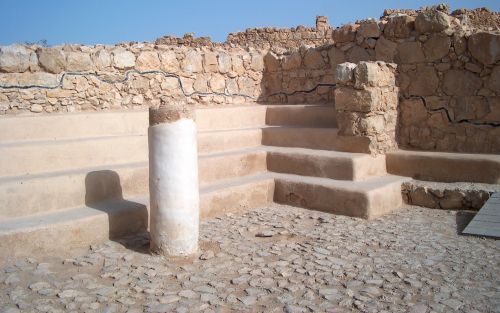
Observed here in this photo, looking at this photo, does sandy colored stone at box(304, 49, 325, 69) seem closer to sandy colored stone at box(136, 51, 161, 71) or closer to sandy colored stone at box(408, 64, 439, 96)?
sandy colored stone at box(408, 64, 439, 96)

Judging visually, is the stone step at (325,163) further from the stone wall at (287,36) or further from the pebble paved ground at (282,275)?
the stone wall at (287,36)

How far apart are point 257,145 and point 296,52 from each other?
216 centimetres

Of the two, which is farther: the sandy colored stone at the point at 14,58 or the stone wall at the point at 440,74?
the sandy colored stone at the point at 14,58

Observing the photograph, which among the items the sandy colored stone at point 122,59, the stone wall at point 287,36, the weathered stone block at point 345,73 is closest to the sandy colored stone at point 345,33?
the weathered stone block at point 345,73

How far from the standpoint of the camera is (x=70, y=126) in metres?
6.04

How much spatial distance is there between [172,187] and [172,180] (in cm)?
7

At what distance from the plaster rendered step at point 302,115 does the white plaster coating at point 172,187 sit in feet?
11.5

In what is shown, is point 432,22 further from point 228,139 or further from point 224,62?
point 224,62

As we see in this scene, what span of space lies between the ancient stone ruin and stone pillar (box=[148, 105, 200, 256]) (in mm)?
13

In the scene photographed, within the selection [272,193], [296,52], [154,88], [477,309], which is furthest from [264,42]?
[477,309]

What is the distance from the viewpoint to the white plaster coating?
4398 millimetres

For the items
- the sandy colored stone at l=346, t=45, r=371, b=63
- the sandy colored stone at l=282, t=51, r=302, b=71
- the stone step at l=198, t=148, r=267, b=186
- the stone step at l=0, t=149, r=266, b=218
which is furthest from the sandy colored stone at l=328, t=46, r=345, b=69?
the stone step at l=0, t=149, r=266, b=218

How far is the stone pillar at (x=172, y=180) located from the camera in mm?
4398

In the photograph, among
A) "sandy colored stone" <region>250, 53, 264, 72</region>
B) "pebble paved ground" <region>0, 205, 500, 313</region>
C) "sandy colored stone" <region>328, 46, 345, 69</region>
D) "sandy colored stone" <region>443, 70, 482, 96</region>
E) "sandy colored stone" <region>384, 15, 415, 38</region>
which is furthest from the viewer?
"sandy colored stone" <region>250, 53, 264, 72</region>
